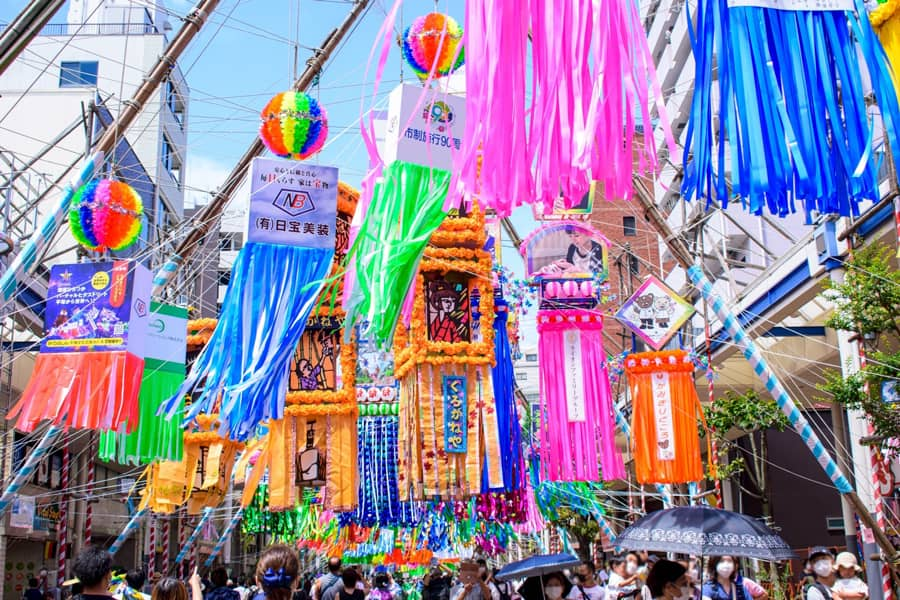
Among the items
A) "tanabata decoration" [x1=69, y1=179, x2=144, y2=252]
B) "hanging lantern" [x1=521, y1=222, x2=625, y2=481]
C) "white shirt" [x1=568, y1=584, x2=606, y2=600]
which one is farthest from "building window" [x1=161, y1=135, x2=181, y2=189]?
"white shirt" [x1=568, y1=584, x2=606, y2=600]

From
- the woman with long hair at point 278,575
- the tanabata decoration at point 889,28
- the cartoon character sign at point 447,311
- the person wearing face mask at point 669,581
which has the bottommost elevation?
the person wearing face mask at point 669,581

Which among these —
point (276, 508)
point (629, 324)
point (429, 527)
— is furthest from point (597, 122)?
point (429, 527)

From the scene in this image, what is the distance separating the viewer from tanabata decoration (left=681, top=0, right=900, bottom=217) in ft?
13.5

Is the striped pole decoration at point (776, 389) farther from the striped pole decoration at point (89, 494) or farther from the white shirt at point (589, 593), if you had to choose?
the striped pole decoration at point (89, 494)

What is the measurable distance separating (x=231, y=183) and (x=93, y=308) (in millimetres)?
3017

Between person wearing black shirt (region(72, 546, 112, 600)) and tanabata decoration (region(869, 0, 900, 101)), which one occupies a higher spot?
tanabata decoration (region(869, 0, 900, 101))

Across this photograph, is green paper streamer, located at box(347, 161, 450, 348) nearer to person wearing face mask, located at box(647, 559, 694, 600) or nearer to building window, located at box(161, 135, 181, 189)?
person wearing face mask, located at box(647, 559, 694, 600)

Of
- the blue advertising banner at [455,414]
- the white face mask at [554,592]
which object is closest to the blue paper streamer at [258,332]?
the blue advertising banner at [455,414]

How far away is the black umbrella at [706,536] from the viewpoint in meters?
6.30

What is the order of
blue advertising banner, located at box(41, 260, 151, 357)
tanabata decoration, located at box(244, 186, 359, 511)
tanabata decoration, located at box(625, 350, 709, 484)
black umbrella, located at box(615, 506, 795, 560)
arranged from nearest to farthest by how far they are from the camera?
black umbrella, located at box(615, 506, 795, 560), tanabata decoration, located at box(244, 186, 359, 511), blue advertising banner, located at box(41, 260, 151, 357), tanabata decoration, located at box(625, 350, 709, 484)

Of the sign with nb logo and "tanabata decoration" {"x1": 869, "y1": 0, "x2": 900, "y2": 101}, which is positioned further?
the sign with nb logo

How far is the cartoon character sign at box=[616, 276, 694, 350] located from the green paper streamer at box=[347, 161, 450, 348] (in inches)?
218

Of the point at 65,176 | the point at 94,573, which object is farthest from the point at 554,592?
the point at 65,176

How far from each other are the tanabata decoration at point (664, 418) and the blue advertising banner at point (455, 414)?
3477 mm
